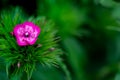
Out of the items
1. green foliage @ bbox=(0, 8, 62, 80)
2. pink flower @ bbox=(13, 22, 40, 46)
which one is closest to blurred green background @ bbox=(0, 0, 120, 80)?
green foliage @ bbox=(0, 8, 62, 80)

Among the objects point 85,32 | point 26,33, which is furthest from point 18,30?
point 85,32

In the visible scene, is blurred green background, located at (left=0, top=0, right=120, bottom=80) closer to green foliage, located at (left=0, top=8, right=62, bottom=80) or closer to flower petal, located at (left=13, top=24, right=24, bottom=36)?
green foliage, located at (left=0, top=8, right=62, bottom=80)

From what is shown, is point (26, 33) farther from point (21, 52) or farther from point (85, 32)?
point (85, 32)

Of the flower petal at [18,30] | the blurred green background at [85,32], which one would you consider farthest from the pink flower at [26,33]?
the blurred green background at [85,32]

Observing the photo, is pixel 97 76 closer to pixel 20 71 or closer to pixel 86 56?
pixel 86 56

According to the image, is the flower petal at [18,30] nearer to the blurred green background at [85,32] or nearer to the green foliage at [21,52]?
the green foliage at [21,52]

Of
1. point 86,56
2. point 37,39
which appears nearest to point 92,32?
point 86,56
